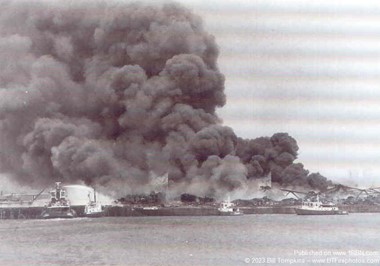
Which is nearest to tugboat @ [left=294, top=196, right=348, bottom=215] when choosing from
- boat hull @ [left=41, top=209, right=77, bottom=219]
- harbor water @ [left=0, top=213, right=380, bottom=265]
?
harbor water @ [left=0, top=213, right=380, bottom=265]

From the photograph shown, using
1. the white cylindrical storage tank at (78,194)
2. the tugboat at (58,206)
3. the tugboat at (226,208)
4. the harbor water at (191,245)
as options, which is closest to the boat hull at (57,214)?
the tugboat at (58,206)

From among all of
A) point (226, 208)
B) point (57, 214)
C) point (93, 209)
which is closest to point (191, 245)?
point (93, 209)

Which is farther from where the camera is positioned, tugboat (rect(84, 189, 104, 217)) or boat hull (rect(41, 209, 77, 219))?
tugboat (rect(84, 189, 104, 217))

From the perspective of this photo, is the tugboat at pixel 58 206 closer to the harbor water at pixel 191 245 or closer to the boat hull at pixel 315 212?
the harbor water at pixel 191 245

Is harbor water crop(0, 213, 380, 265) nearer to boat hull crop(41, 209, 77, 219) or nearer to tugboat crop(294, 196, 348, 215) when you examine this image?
boat hull crop(41, 209, 77, 219)

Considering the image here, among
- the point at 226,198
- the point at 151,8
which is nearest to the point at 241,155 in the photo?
the point at 226,198

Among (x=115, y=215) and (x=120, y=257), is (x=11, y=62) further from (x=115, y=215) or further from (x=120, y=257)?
(x=120, y=257)

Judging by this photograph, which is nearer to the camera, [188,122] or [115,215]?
[188,122]
